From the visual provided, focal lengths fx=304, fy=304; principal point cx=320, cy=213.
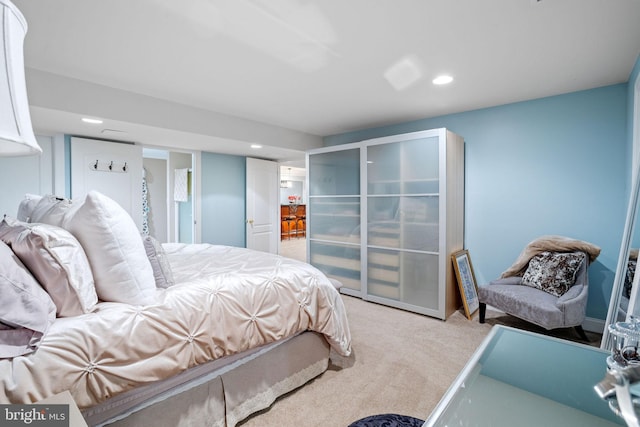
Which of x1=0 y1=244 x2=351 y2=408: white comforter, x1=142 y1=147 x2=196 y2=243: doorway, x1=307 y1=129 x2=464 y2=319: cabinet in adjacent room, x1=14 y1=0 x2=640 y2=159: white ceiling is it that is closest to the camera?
x1=0 y1=244 x2=351 y2=408: white comforter

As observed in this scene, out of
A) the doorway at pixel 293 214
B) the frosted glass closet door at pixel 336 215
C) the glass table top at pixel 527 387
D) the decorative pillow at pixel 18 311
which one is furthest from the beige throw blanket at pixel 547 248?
the doorway at pixel 293 214

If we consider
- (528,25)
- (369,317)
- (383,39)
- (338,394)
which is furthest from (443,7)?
(369,317)

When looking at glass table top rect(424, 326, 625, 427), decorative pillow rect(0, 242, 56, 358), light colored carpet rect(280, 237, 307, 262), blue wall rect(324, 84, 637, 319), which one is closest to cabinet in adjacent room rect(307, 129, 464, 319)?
blue wall rect(324, 84, 637, 319)

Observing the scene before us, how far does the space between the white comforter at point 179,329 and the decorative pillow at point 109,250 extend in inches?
2.9

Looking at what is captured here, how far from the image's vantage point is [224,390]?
1.74 m

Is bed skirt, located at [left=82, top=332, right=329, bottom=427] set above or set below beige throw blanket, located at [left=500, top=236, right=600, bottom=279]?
below

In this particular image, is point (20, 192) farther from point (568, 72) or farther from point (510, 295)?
point (568, 72)

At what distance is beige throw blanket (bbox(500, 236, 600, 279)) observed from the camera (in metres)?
2.82

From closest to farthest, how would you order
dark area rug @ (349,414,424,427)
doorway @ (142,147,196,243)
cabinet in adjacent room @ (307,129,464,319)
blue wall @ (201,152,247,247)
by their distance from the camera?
dark area rug @ (349,414,424,427) → cabinet in adjacent room @ (307,129,464,319) → blue wall @ (201,152,247,247) → doorway @ (142,147,196,243)

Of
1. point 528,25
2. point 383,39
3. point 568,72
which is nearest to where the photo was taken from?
point 528,25

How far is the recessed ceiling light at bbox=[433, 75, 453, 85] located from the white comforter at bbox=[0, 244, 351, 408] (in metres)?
2.01

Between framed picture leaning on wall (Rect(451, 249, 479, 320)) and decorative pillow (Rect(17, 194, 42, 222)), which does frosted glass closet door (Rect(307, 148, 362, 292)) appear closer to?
framed picture leaning on wall (Rect(451, 249, 479, 320))

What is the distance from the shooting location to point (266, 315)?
187 centimetres

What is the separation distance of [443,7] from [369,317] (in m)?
2.90
